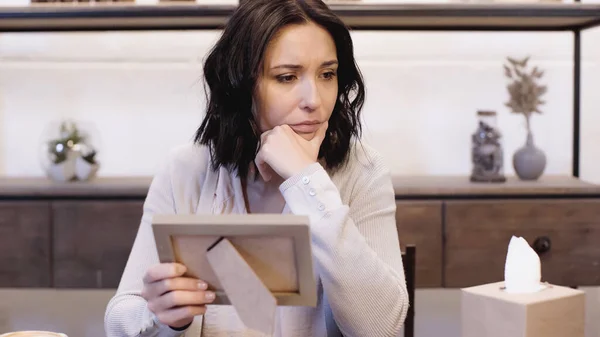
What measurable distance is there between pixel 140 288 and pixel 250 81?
1.28ft

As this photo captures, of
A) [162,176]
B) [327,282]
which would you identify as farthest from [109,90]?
[327,282]

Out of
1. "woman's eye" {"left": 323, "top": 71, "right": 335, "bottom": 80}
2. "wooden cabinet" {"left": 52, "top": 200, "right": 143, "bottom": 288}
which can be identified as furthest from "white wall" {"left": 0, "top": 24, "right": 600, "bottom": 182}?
"woman's eye" {"left": 323, "top": 71, "right": 335, "bottom": 80}

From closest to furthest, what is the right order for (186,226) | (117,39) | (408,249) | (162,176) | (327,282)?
(186,226) → (327,282) → (162,176) → (408,249) → (117,39)

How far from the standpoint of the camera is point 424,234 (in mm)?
2223

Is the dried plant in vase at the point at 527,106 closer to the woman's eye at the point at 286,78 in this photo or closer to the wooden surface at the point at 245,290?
the woman's eye at the point at 286,78

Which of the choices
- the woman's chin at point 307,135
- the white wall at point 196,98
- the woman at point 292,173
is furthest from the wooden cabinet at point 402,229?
the woman's chin at point 307,135

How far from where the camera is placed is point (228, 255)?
0.81 m

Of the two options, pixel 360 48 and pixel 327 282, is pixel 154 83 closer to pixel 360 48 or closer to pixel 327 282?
pixel 360 48

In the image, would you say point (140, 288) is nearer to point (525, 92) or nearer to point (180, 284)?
point (180, 284)

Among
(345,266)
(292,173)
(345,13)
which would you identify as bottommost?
(345,266)

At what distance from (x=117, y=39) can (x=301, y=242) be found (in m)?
2.07

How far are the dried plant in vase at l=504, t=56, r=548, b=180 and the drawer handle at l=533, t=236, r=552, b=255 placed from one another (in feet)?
0.88

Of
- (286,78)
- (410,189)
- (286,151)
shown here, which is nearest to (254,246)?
(286,151)

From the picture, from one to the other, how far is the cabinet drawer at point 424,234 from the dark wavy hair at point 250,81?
2.56 feet
